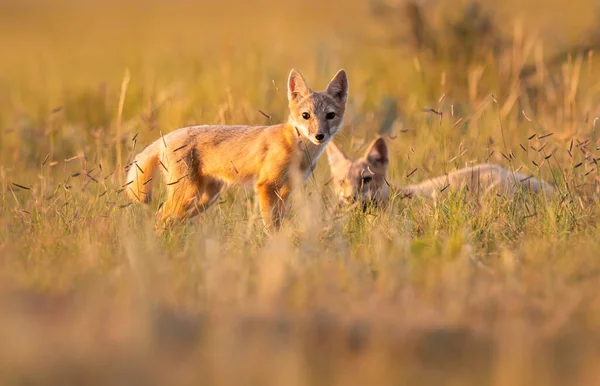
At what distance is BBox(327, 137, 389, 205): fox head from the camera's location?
715 centimetres

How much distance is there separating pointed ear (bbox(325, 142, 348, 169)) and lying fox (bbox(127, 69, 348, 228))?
2.69 feet

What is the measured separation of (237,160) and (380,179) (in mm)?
1505

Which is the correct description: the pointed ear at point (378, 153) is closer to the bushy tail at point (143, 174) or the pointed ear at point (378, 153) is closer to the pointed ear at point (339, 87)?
the pointed ear at point (339, 87)

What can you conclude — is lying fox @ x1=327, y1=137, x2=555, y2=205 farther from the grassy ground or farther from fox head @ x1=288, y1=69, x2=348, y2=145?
fox head @ x1=288, y1=69, x2=348, y2=145

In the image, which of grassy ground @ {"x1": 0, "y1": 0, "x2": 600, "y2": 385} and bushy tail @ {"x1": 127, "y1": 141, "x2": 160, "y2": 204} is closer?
grassy ground @ {"x1": 0, "y1": 0, "x2": 600, "y2": 385}

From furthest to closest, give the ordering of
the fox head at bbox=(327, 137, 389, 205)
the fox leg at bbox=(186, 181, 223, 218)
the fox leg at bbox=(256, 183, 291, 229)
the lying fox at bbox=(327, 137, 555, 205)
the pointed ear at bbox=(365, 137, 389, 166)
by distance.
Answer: the pointed ear at bbox=(365, 137, 389, 166) → the fox head at bbox=(327, 137, 389, 205) → the lying fox at bbox=(327, 137, 555, 205) → the fox leg at bbox=(186, 181, 223, 218) → the fox leg at bbox=(256, 183, 291, 229)

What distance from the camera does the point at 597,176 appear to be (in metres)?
6.11

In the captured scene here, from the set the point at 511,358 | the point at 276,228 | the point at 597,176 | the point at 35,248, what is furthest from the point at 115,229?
the point at 597,176

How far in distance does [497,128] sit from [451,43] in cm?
225

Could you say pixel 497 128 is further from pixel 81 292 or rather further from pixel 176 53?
pixel 176 53

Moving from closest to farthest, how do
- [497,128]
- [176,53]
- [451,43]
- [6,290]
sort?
[6,290] → [497,128] → [451,43] → [176,53]

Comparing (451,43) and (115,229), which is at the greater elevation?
(451,43)

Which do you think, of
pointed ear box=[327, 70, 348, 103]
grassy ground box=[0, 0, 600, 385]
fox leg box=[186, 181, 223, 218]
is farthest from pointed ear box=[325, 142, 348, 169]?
fox leg box=[186, 181, 223, 218]

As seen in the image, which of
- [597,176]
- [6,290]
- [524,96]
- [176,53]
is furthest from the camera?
[176,53]
